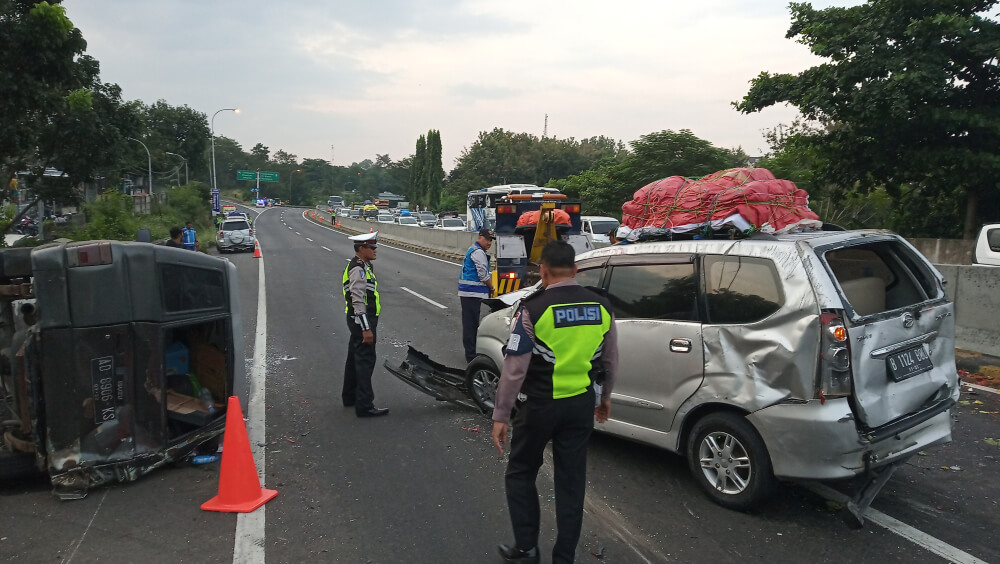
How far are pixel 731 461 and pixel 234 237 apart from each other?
29824mm

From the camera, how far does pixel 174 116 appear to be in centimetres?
8562

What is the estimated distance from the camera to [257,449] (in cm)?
575

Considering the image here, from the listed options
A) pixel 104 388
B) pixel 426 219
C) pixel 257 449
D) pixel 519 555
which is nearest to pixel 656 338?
pixel 519 555

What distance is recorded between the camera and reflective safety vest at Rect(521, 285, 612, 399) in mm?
3441

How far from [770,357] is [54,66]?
1791cm

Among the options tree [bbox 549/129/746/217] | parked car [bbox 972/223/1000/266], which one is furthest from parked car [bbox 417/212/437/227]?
parked car [bbox 972/223/1000/266]

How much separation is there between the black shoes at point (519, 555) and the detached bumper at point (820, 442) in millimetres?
1589

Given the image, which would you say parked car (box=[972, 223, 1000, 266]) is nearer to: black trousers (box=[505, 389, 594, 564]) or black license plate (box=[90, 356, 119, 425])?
black trousers (box=[505, 389, 594, 564])

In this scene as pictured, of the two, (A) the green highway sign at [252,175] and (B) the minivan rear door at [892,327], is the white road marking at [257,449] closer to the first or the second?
(B) the minivan rear door at [892,327]

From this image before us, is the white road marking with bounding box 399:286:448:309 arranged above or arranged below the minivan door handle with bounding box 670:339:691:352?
below

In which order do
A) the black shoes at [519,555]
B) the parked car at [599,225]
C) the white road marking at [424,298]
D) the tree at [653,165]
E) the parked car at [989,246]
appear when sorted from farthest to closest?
the tree at [653,165], the parked car at [599,225], the white road marking at [424,298], the parked car at [989,246], the black shoes at [519,555]

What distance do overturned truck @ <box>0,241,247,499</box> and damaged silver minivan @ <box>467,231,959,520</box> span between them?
330 cm

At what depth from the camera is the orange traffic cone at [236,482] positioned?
4.59 m

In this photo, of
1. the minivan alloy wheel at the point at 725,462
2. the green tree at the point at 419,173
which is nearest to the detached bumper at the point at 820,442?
the minivan alloy wheel at the point at 725,462
